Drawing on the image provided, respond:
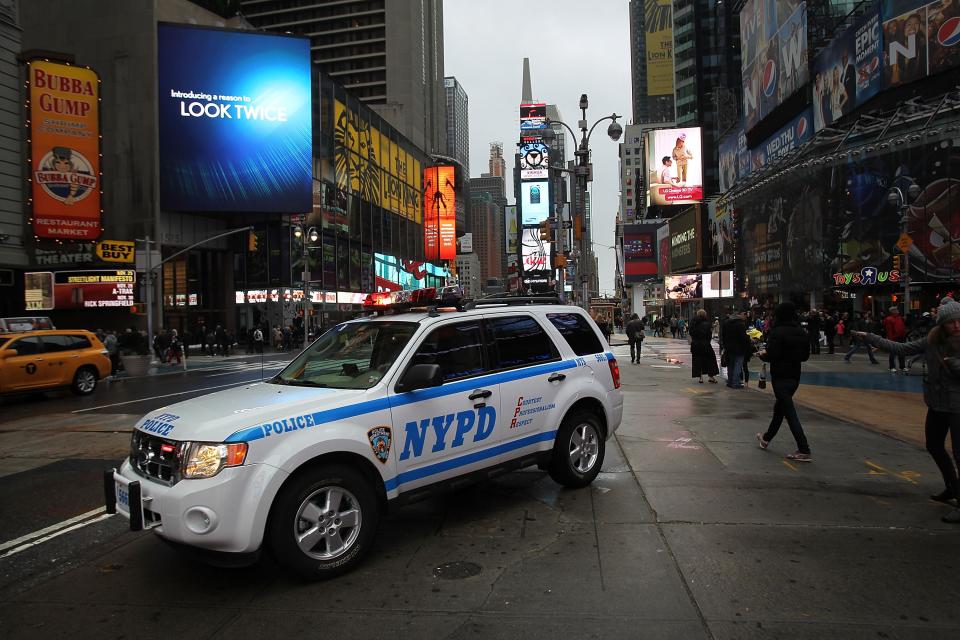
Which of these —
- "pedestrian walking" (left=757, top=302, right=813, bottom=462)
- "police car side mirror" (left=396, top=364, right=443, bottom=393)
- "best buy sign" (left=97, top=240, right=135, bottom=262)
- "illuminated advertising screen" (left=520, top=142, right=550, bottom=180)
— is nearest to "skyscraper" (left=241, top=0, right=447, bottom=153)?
"illuminated advertising screen" (left=520, top=142, right=550, bottom=180)

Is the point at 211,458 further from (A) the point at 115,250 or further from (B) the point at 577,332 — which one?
(A) the point at 115,250

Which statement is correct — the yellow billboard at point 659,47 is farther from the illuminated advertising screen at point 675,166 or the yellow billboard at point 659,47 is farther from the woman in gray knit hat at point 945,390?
the woman in gray knit hat at point 945,390

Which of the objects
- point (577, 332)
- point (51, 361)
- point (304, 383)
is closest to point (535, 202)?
point (51, 361)

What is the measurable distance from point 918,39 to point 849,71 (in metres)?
5.42

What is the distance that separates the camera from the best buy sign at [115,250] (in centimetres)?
3647

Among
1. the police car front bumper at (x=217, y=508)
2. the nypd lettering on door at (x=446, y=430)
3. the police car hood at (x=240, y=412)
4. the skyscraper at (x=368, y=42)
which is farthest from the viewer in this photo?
the skyscraper at (x=368, y=42)

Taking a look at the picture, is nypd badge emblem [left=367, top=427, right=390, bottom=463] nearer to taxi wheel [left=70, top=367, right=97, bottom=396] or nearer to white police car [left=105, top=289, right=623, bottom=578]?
white police car [left=105, top=289, right=623, bottom=578]

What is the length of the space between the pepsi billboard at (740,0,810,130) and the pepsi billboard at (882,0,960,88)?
10.00 meters

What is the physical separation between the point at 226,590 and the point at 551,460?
9.75 ft

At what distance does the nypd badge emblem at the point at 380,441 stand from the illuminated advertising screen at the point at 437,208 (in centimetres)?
7832

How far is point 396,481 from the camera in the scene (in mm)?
4301

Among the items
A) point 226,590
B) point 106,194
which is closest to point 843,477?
point 226,590

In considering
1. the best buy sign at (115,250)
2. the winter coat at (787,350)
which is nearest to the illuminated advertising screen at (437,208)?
the best buy sign at (115,250)

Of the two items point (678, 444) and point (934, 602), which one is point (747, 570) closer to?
point (934, 602)
